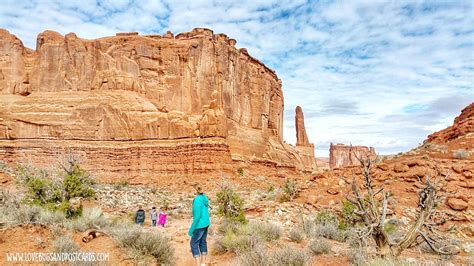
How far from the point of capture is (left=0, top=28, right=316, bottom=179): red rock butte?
42.9 metres

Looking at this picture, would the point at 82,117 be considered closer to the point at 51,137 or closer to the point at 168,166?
the point at 51,137

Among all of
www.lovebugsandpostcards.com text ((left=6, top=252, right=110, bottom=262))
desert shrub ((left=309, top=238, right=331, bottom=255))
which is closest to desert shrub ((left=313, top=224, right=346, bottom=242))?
desert shrub ((left=309, top=238, right=331, bottom=255))

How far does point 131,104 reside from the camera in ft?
154

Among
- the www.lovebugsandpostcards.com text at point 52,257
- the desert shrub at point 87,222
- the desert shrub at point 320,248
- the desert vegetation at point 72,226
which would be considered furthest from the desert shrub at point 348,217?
the www.lovebugsandpostcards.com text at point 52,257

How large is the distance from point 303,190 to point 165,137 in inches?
1004

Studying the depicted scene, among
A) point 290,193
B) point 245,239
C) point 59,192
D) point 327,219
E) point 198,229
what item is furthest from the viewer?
point 290,193

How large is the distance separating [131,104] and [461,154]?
36140mm

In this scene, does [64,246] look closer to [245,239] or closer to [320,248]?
[245,239]

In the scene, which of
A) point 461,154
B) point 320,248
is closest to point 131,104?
point 461,154

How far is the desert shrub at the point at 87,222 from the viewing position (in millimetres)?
10558

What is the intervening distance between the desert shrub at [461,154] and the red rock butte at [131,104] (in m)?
23.2

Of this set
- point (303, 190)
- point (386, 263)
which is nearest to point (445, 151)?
point (303, 190)

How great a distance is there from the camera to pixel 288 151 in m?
71.8

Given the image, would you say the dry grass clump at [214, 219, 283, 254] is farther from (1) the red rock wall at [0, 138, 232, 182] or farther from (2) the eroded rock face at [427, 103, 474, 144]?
(1) the red rock wall at [0, 138, 232, 182]
